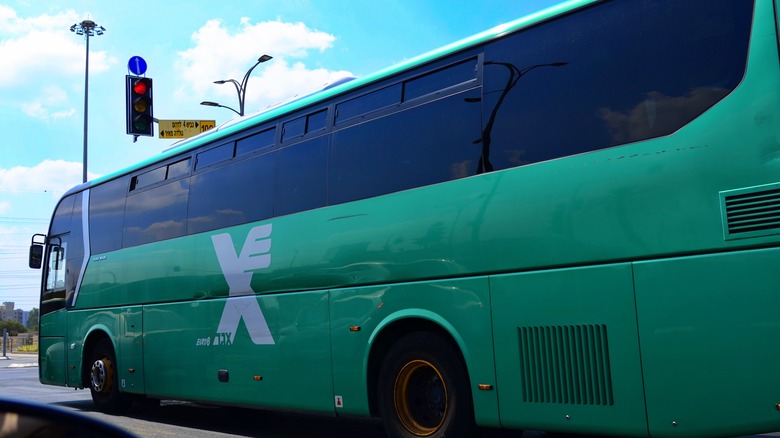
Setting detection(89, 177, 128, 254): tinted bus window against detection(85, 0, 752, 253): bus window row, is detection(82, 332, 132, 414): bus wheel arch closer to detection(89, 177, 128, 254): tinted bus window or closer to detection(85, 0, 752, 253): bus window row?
detection(89, 177, 128, 254): tinted bus window

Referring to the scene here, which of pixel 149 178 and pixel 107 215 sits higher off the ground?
pixel 149 178

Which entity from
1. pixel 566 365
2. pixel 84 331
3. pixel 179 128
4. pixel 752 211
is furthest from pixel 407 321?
pixel 179 128

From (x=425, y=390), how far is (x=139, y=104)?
9.50 m

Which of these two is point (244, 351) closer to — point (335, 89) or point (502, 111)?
point (335, 89)

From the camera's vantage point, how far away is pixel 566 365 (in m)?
5.91

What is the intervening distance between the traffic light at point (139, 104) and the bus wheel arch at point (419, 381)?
8.60 metres

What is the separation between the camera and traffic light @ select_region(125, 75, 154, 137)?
47.0 ft

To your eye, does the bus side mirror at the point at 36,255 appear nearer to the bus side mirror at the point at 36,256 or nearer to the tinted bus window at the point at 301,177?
the bus side mirror at the point at 36,256

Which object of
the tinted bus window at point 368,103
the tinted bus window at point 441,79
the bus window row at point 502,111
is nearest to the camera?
the bus window row at point 502,111

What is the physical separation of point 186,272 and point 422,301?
4365 mm

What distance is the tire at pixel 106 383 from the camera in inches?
481

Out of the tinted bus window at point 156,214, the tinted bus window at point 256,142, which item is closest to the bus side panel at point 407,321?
the tinted bus window at point 256,142

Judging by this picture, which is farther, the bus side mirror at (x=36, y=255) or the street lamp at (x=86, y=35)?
the street lamp at (x=86, y=35)

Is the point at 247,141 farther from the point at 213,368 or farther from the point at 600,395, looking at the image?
the point at 600,395
